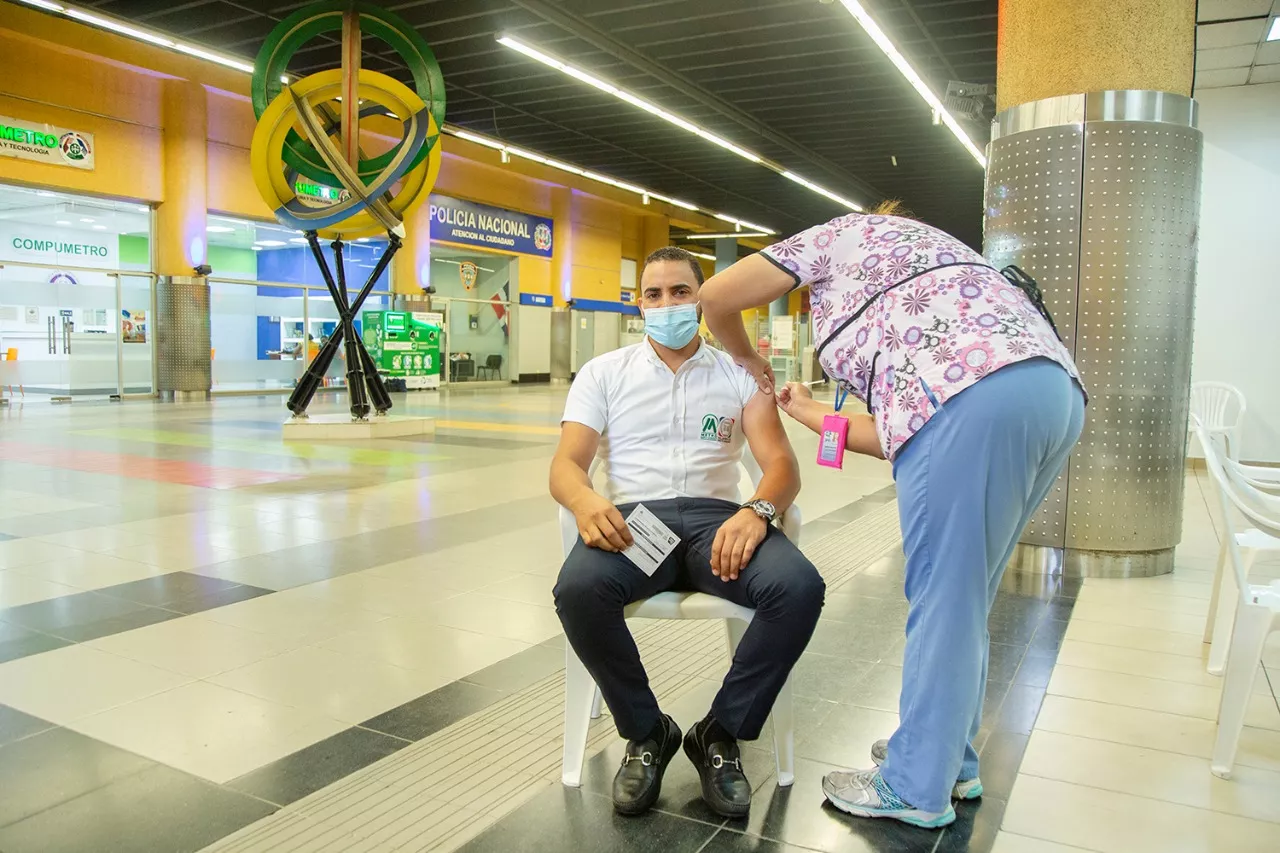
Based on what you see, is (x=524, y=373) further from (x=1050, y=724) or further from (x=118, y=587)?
(x=1050, y=724)

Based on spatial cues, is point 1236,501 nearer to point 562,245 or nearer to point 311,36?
point 311,36

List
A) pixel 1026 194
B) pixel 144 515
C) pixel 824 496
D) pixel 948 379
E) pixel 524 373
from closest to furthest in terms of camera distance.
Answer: pixel 948 379 < pixel 1026 194 < pixel 144 515 < pixel 824 496 < pixel 524 373

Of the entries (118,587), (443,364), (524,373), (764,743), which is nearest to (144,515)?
(118,587)

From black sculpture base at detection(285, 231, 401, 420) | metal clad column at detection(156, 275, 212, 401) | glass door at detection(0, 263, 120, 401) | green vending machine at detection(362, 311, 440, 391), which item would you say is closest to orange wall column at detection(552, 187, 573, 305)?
green vending machine at detection(362, 311, 440, 391)

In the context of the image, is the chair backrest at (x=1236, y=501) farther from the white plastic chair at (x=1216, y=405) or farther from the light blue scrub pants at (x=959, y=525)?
the white plastic chair at (x=1216, y=405)

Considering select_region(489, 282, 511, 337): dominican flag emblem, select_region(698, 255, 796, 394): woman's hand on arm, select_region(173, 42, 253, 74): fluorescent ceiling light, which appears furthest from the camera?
select_region(489, 282, 511, 337): dominican flag emblem

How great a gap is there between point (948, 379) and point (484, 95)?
12841mm

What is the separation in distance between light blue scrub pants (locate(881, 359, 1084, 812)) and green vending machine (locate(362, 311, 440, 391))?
→ 15.3 m

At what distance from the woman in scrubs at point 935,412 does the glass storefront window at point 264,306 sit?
14371 millimetres

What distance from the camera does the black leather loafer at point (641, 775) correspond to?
1.94 meters

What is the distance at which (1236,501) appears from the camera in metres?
2.49

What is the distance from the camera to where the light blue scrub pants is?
169cm

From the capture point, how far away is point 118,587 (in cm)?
370

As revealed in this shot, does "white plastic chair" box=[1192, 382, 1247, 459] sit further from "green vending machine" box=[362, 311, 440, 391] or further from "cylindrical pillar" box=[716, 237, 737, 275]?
"cylindrical pillar" box=[716, 237, 737, 275]
